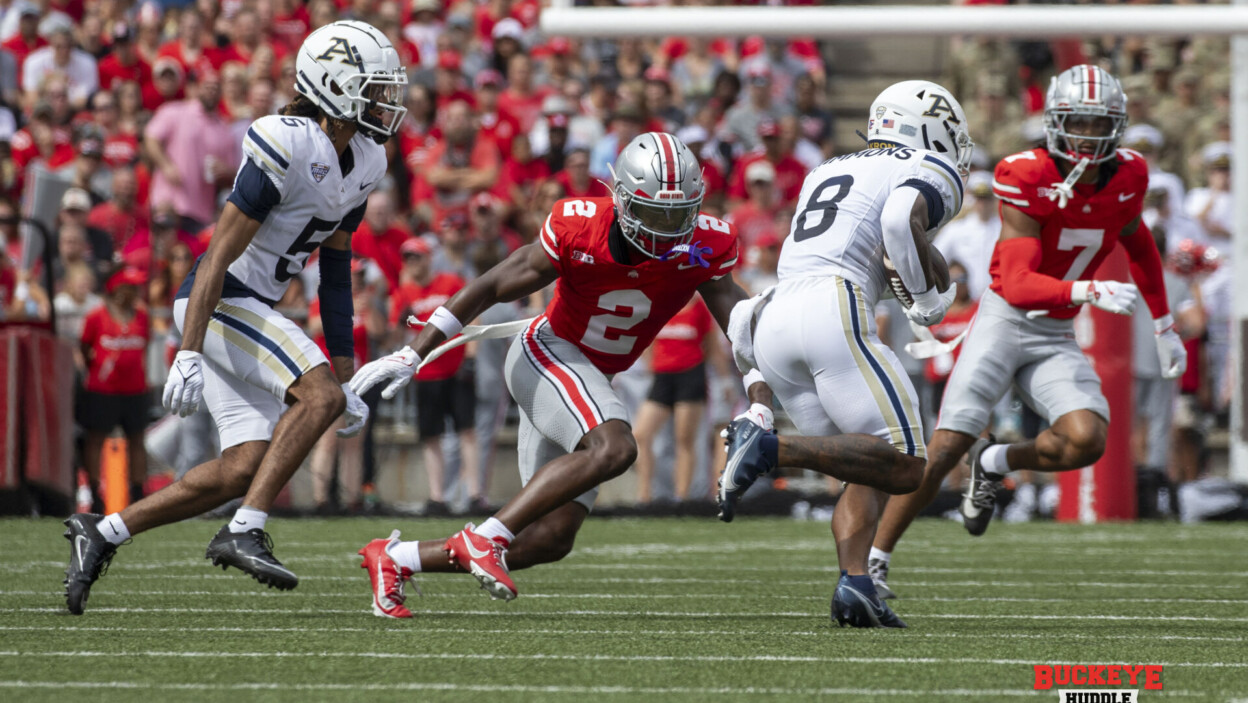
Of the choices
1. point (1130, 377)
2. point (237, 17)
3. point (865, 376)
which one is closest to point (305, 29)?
point (237, 17)

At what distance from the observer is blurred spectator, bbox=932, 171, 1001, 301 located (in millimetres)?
11711

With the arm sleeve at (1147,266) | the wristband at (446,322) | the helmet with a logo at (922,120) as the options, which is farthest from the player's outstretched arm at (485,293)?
the arm sleeve at (1147,266)

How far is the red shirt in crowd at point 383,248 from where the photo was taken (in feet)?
38.9

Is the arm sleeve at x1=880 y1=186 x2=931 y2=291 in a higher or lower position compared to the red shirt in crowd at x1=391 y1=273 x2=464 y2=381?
higher

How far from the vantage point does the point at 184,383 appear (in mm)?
5238

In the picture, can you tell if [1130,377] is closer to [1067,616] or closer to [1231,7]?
[1231,7]

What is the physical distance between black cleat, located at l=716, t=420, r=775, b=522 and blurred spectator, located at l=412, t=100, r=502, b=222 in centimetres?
774

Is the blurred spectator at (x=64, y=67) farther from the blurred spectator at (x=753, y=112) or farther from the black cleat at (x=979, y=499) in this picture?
the black cleat at (x=979, y=499)

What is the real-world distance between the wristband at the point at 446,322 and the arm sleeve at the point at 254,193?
2.16ft

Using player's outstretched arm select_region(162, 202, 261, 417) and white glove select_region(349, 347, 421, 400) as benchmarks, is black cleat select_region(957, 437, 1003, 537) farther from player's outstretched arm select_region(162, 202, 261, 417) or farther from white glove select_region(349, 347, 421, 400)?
player's outstretched arm select_region(162, 202, 261, 417)

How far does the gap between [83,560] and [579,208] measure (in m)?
1.91

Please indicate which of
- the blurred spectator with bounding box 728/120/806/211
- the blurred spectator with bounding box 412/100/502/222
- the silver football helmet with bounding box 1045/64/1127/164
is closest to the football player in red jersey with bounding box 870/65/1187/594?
the silver football helmet with bounding box 1045/64/1127/164

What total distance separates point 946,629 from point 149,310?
25.2ft

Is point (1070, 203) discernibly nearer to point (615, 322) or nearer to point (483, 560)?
point (615, 322)
